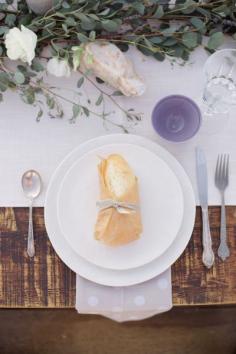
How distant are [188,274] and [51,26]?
46cm

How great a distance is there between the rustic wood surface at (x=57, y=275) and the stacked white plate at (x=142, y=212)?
3cm

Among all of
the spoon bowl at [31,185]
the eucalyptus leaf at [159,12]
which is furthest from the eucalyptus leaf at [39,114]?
the eucalyptus leaf at [159,12]

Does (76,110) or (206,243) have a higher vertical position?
(76,110)

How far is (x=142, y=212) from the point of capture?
74 centimetres

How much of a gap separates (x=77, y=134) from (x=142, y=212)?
0.18m

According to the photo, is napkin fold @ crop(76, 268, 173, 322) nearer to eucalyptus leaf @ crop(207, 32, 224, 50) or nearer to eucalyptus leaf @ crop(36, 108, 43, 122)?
eucalyptus leaf @ crop(36, 108, 43, 122)

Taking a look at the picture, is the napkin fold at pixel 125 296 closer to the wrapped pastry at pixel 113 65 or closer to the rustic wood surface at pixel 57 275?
the rustic wood surface at pixel 57 275

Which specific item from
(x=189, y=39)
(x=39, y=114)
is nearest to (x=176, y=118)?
(x=189, y=39)

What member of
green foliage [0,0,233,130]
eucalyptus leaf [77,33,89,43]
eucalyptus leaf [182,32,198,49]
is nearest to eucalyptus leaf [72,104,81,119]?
green foliage [0,0,233,130]

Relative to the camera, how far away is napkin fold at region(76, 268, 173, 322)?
2.41 ft

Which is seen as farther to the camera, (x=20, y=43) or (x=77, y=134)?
(x=77, y=134)

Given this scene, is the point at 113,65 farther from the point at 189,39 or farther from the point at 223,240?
the point at 223,240

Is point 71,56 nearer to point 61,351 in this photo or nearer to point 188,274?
point 188,274

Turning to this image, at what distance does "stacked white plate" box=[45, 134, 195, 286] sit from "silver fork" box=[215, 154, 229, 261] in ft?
0.18
